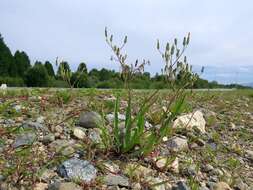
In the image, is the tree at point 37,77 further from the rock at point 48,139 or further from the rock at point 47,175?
the rock at point 47,175

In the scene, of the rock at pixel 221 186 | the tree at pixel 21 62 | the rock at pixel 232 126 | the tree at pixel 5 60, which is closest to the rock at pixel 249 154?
the rock at pixel 232 126

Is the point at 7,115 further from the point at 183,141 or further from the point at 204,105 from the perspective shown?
the point at 204,105

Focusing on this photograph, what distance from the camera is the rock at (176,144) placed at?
13.2 feet

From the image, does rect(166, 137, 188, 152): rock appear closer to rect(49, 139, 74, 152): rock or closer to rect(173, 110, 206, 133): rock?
rect(173, 110, 206, 133): rock

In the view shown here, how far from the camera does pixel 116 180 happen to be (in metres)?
3.12

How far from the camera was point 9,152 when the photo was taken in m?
3.16

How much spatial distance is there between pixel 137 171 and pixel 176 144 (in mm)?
864

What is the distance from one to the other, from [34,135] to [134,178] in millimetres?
1023

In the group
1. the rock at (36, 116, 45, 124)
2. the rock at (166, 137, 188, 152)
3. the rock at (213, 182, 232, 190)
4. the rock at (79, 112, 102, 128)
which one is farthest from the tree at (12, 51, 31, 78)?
the rock at (213, 182, 232, 190)

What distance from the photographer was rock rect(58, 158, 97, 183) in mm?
3012

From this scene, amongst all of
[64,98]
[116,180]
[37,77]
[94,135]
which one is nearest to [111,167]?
[116,180]

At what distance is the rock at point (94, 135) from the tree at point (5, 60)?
25.2 meters

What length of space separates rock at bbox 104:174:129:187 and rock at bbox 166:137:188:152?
3.17 ft

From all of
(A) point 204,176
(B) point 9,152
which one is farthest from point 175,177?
(B) point 9,152
